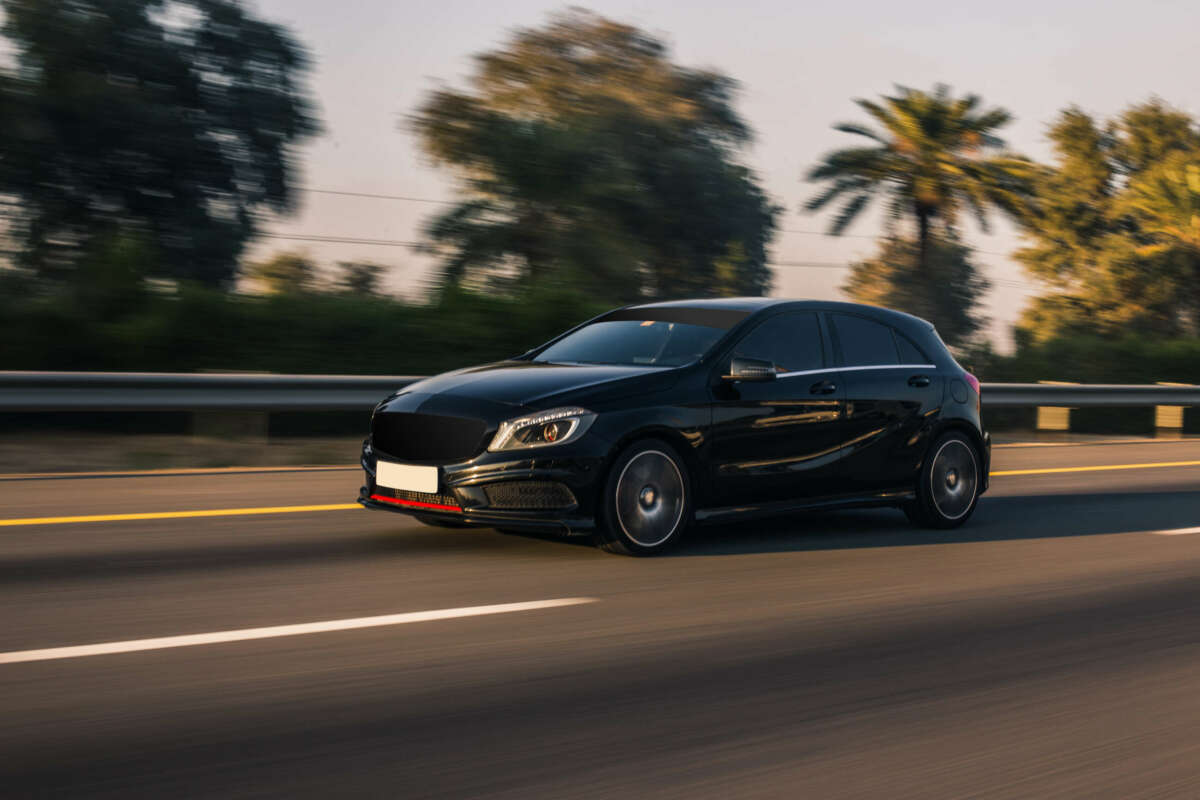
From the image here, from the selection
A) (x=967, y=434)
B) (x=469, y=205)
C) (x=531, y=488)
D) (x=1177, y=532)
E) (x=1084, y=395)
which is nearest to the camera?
(x=531, y=488)

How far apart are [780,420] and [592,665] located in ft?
10.7

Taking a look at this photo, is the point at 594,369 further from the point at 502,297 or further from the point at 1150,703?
the point at 502,297

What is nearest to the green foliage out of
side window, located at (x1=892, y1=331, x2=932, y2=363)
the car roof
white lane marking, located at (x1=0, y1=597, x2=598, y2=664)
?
the car roof

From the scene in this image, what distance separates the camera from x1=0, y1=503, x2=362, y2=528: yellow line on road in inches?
330

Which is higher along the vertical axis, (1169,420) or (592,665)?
(1169,420)

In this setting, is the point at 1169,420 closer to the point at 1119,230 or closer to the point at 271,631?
the point at 271,631

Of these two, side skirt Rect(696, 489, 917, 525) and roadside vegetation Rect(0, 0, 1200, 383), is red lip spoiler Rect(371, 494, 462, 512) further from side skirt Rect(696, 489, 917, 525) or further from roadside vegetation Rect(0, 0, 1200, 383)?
roadside vegetation Rect(0, 0, 1200, 383)

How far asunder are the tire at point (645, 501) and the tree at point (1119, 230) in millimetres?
42179

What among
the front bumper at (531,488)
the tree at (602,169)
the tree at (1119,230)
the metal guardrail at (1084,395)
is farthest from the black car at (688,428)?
the tree at (1119,230)

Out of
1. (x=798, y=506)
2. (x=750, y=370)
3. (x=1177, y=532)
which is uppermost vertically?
(x=750, y=370)

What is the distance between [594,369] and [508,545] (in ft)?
3.62

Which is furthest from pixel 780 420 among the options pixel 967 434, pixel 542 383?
pixel 967 434

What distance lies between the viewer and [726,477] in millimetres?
7914

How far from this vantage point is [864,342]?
29.5 feet
